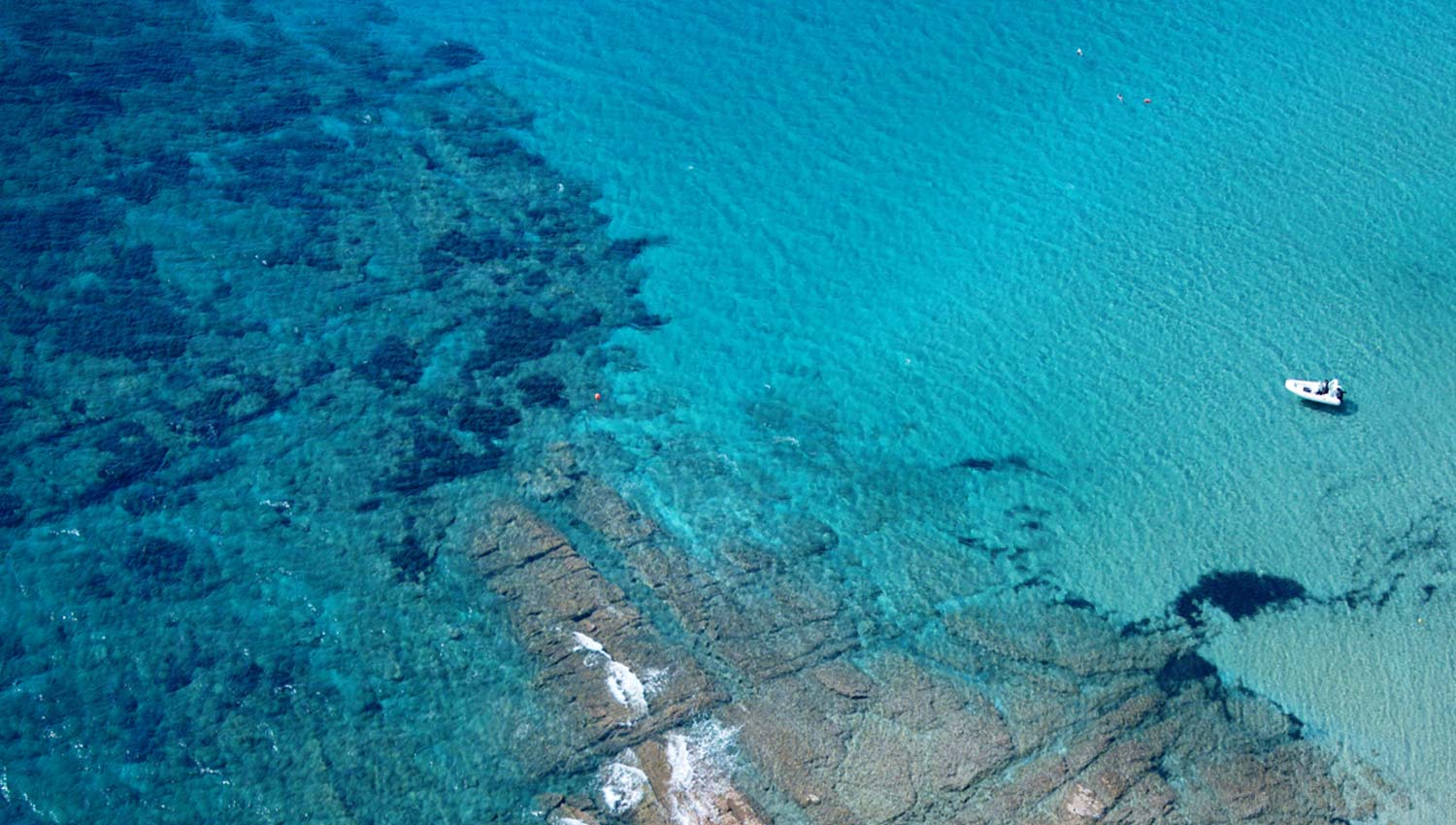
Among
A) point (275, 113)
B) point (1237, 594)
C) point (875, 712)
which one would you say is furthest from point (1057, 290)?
point (275, 113)

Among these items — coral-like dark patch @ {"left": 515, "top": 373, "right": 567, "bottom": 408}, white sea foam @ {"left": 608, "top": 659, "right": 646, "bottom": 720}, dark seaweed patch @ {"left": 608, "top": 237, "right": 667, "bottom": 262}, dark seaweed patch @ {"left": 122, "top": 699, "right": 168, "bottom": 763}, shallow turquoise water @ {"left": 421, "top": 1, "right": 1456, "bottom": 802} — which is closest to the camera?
dark seaweed patch @ {"left": 122, "top": 699, "right": 168, "bottom": 763}

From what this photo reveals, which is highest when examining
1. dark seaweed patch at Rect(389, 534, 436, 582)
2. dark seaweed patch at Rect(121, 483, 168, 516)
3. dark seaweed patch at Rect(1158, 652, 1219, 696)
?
dark seaweed patch at Rect(1158, 652, 1219, 696)

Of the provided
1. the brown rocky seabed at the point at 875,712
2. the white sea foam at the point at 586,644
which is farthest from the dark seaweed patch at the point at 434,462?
the white sea foam at the point at 586,644

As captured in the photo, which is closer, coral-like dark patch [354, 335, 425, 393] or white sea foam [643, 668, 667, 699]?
white sea foam [643, 668, 667, 699]

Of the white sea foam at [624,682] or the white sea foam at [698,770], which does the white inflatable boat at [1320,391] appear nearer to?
the white sea foam at [698,770]

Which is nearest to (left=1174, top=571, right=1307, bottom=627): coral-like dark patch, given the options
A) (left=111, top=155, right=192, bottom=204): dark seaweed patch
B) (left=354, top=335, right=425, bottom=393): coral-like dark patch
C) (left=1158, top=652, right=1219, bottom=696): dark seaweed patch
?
(left=1158, top=652, right=1219, bottom=696): dark seaweed patch

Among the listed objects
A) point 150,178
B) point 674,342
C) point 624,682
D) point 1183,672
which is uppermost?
point 674,342

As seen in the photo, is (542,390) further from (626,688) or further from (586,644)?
(626,688)

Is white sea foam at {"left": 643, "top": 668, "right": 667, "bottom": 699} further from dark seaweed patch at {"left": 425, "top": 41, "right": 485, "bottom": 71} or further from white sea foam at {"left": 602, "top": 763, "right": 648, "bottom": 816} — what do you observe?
dark seaweed patch at {"left": 425, "top": 41, "right": 485, "bottom": 71}
